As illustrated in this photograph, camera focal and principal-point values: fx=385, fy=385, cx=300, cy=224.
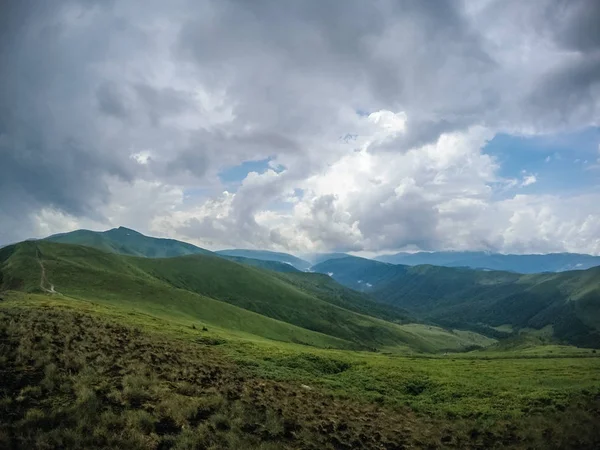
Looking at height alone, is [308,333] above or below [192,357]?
below

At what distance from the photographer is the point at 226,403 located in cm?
2327

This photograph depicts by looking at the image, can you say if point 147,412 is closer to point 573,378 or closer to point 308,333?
point 573,378

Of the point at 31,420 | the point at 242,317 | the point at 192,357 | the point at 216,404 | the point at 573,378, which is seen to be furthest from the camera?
the point at 242,317

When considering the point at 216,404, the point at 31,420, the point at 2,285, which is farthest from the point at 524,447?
the point at 2,285

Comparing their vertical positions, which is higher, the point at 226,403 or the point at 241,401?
the point at 226,403

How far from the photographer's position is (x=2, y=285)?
412 ft

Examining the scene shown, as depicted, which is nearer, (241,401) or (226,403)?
(226,403)

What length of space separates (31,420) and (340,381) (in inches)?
1247

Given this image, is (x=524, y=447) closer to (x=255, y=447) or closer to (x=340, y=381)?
(x=255, y=447)

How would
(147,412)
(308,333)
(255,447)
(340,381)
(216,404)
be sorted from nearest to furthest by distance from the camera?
(255,447), (147,412), (216,404), (340,381), (308,333)

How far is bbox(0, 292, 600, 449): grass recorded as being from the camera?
17969 mm

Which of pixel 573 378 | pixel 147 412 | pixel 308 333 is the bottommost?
pixel 308 333

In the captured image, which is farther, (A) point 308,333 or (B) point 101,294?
(A) point 308,333

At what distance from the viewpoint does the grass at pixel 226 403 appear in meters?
18.0
